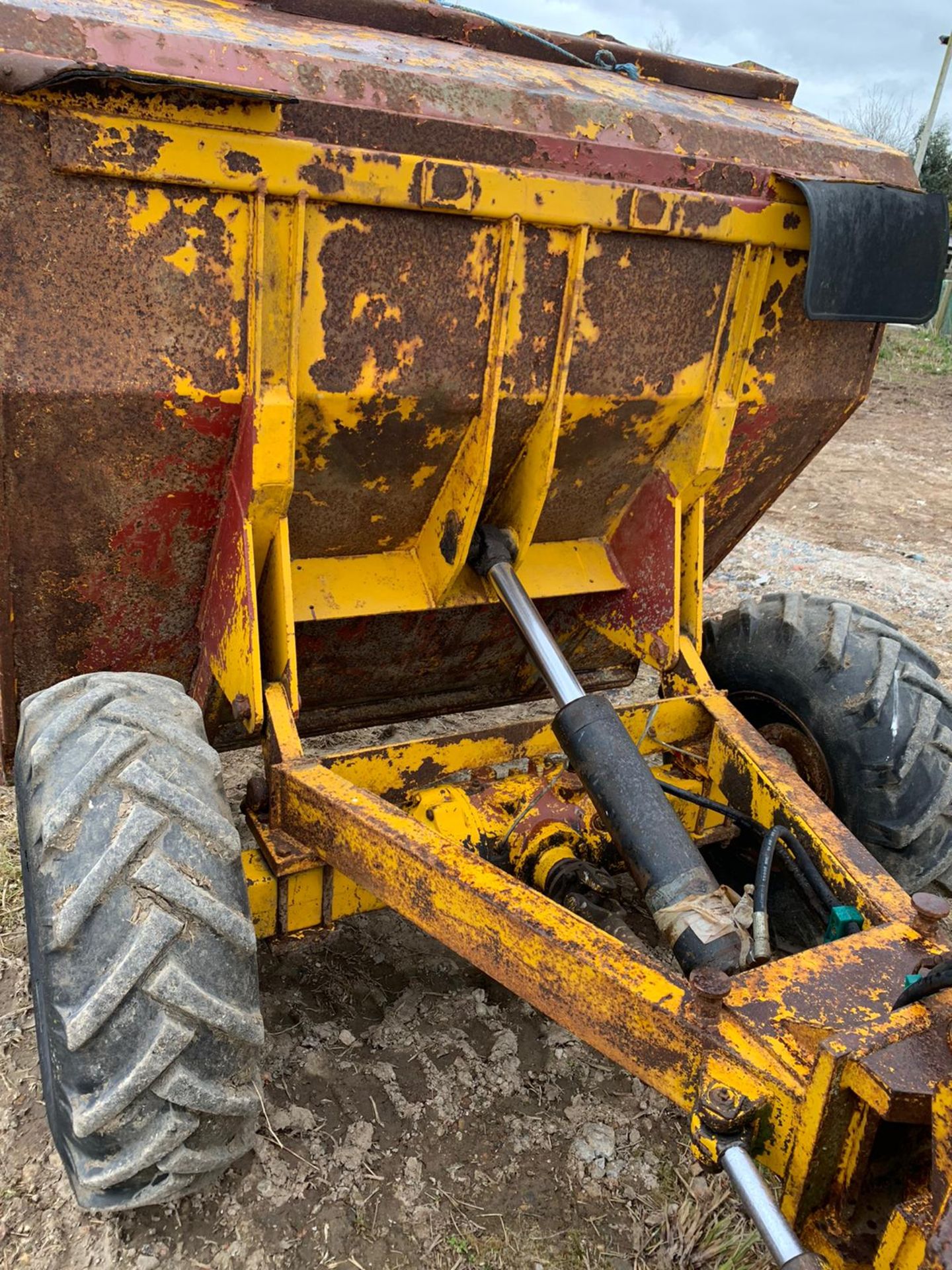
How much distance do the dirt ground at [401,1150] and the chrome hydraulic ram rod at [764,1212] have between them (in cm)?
74

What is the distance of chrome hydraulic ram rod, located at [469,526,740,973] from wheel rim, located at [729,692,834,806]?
35.4 inches

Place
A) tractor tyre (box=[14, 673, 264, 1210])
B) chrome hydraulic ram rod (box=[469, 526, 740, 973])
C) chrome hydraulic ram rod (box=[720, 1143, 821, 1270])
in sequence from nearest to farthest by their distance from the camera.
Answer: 1. chrome hydraulic ram rod (box=[720, 1143, 821, 1270])
2. tractor tyre (box=[14, 673, 264, 1210])
3. chrome hydraulic ram rod (box=[469, 526, 740, 973])

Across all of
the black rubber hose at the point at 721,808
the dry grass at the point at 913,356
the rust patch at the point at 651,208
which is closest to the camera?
the rust patch at the point at 651,208

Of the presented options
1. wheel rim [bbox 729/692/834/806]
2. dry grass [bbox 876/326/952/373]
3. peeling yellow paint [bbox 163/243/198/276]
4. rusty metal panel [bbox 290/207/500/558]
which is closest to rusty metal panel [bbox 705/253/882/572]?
wheel rim [bbox 729/692/834/806]

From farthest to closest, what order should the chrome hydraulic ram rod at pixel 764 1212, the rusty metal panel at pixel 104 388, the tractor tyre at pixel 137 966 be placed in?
the rusty metal panel at pixel 104 388 < the tractor tyre at pixel 137 966 < the chrome hydraulic ram rod at pixel 764 1212

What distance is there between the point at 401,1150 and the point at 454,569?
153 centimetres

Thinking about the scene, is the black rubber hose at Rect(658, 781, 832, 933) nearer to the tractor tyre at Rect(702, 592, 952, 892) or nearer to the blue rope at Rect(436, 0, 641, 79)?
the tractor tyre at Rect(702, 592, 952, 892)

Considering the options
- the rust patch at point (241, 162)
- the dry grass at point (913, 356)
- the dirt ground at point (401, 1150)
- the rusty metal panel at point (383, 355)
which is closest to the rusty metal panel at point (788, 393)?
the rusty metal panel at point (383, 355)

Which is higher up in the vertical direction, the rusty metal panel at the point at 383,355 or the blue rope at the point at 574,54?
the blue rope at the point at 574,54

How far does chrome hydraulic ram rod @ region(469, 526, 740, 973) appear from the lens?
7.40ft

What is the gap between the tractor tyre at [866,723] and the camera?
3.09m

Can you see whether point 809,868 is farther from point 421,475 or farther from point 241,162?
point 241,162

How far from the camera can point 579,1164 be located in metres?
2.54

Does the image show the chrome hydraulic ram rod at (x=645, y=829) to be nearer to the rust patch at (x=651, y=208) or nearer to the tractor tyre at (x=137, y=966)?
the tractor tyre at (x=137, y=966)
